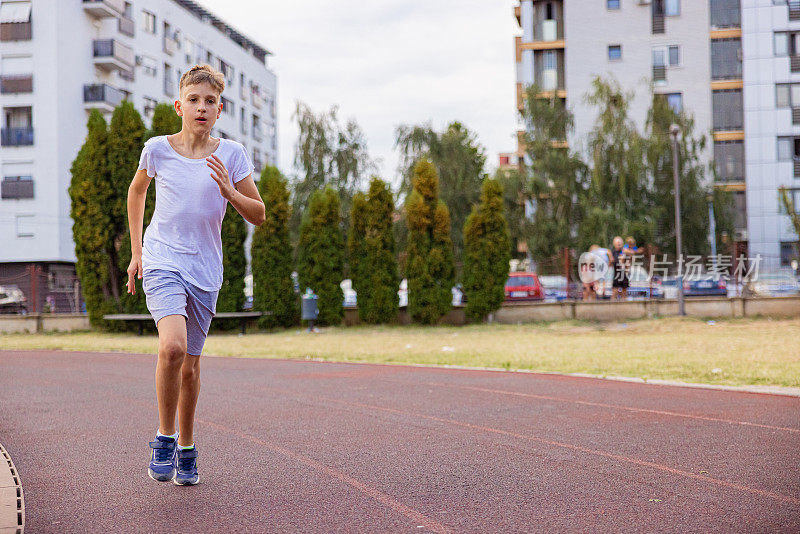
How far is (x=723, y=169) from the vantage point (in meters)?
52.5

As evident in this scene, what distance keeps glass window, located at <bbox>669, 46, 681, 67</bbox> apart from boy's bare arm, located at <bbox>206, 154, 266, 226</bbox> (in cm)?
5091

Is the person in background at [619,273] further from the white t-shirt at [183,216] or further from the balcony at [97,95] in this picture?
the balcony at [97,95]

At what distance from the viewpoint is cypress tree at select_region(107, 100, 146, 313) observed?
25.1 meters

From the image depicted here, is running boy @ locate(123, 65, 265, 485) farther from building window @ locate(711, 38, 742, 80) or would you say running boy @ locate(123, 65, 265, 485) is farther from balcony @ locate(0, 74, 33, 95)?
building window @ locate(711, 38, 742, 80)

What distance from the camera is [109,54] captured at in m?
53.8

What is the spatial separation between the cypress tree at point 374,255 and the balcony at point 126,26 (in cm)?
3563

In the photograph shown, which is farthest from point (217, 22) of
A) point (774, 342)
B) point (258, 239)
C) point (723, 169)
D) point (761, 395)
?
point (761, 395)

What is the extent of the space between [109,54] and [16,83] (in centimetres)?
565

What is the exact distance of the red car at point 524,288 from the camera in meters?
27.3

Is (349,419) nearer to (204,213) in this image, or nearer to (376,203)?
(204,213)

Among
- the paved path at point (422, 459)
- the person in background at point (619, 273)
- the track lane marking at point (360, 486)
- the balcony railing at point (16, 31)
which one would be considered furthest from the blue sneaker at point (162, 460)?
the balcony railing at point (16, 31)

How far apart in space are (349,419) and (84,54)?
50.7 metres

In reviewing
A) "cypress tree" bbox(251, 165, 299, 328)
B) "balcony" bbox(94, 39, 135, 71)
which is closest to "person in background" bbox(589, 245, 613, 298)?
"cypress tree" bbox(251, 165, 299, 328)

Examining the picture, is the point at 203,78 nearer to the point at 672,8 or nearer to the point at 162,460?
the point at 162,460
